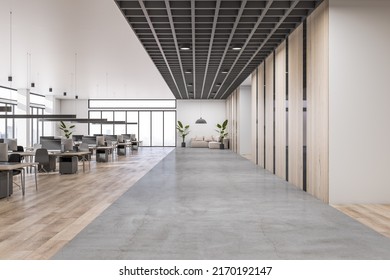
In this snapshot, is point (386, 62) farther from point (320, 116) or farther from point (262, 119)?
point (262, 119)

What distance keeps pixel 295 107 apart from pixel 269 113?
296 centimetres

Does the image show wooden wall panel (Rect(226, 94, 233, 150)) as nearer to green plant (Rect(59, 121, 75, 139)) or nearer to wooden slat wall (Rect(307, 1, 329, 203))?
green plant (Rect(59, 121, 75, 139))

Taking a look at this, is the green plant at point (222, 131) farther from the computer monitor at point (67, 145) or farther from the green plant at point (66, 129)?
the computer monitor at point (67, 145)

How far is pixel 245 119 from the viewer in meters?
19.4

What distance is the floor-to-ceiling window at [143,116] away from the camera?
2734 centimetres

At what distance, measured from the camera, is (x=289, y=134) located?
29.8 ft

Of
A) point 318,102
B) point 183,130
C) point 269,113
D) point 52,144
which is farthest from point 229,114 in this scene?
point 318,102

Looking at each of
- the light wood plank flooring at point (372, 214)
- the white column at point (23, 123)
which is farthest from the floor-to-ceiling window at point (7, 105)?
the light wood plank flooring at point (372, 214)

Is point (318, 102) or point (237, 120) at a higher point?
point (237, 120)

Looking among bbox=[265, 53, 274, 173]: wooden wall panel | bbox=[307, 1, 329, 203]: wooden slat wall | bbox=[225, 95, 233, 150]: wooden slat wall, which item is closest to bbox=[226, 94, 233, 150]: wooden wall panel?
bbox=[225, 95, 233, 150]: wooden slat wall

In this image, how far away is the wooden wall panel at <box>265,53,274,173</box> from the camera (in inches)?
Result: 434

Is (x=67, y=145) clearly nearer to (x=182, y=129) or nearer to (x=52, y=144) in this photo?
(x=52, y=144)

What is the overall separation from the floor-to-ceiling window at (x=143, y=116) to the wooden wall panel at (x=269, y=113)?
51.7ft
